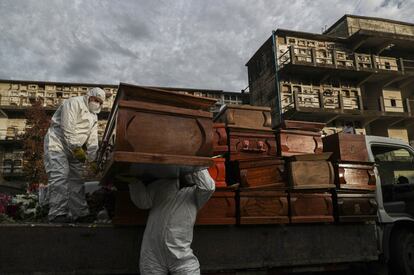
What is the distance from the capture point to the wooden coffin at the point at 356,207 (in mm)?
5230

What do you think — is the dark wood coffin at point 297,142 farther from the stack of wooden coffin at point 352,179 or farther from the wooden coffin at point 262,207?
the wooden coffin at point 262,207

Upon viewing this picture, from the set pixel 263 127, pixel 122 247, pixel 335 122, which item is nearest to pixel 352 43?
pixel 335 122

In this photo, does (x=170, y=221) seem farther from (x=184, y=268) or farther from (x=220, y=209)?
(x=220, y=209)

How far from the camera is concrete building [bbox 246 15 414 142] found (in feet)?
96.8

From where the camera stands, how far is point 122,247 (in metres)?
3.96

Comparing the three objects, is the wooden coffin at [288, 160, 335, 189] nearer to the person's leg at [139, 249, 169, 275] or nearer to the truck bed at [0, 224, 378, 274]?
the truck bed at [0, 224, 378, 274]

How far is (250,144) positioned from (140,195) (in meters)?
2.04

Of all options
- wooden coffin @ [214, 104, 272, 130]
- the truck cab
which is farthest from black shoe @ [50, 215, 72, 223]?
the truck cab

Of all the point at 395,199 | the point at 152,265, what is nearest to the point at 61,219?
the point at 152,265

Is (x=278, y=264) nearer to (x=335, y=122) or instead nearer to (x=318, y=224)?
(x=318, y=224)

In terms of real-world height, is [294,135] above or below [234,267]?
above

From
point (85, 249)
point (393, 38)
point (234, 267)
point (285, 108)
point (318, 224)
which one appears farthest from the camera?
point (393, 38)

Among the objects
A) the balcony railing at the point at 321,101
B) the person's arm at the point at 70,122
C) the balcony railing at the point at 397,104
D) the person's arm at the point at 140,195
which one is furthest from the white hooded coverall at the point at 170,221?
the balcony railing at the point at 397,104

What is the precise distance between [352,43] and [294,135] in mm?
30032
